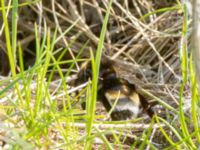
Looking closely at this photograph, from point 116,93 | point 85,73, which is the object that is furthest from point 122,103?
point 85,73

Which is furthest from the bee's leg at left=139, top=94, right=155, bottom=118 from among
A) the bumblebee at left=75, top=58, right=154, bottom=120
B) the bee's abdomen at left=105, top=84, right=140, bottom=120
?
the bee's abdomen at left=105, top=84, right=140, bottom=120

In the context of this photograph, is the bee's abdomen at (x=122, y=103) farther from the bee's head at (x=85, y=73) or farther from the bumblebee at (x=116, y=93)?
the bee's head at (x=85, y=73)

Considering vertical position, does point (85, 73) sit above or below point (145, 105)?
above

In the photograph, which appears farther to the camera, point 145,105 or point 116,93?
point 145,105

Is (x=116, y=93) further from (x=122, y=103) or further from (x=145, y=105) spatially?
(x=145, y=105)

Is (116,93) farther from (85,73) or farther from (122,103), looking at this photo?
(85,73)

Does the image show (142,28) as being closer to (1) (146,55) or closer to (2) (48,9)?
(1) (146,55)

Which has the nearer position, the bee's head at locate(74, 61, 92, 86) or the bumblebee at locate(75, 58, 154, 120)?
the bumblebee at locate(75, 58, 154, 120)

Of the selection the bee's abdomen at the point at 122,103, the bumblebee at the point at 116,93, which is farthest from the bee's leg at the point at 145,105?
the bee's abdomen at the point at 122,103

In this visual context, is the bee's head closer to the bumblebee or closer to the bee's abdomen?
the bumblebee
